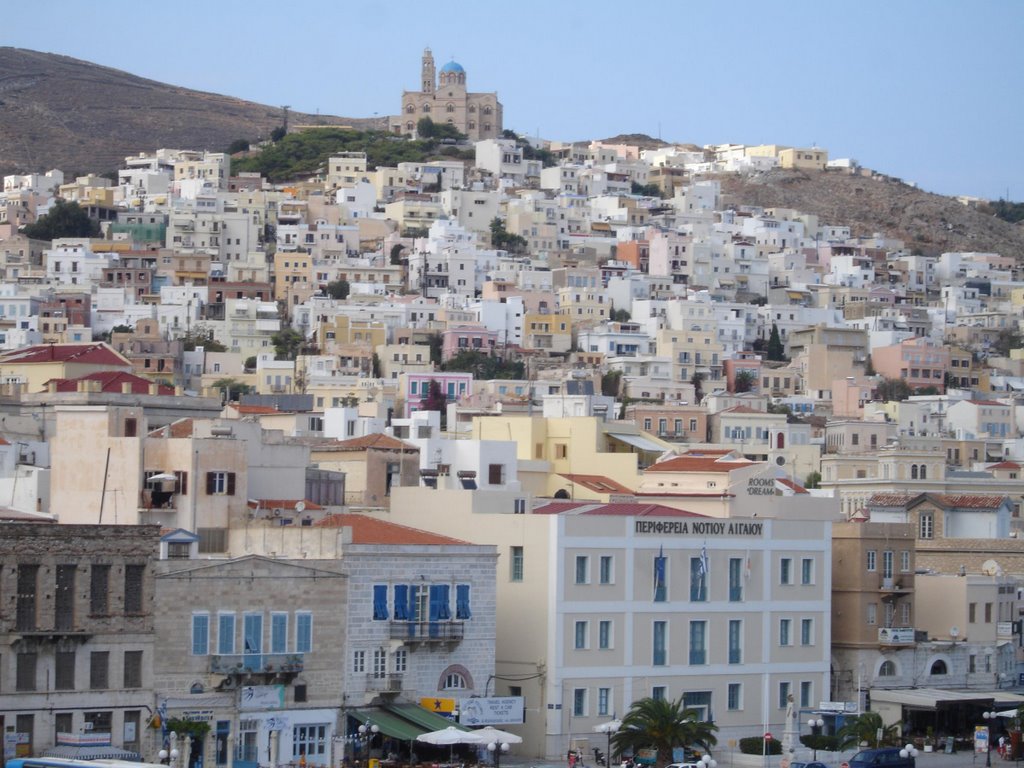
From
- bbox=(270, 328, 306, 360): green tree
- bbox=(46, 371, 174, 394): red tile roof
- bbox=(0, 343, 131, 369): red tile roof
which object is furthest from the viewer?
bbox=(270, 328, 306, 360): green tree

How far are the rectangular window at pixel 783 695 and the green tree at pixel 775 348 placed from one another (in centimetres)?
8422

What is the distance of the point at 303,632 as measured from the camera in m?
45.2

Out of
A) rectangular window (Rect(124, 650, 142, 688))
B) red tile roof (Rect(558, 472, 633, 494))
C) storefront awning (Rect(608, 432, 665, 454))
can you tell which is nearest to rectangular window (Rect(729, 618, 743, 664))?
red tile roof (Rect(558, 472, 633, 494))

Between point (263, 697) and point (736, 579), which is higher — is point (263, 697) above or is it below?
below

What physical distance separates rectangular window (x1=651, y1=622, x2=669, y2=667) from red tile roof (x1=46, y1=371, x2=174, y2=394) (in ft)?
93.3

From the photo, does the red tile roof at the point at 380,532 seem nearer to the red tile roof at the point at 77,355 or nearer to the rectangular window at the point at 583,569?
the rectangular window at the point at 583,569

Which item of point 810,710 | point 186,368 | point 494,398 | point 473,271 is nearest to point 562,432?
point 810,710

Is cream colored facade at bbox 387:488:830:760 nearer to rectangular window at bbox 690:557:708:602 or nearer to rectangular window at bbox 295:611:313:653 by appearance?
rectangular window at bbox 690:557:708:602

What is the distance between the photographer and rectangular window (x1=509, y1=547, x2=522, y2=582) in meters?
50.8

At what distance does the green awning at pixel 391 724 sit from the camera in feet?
149

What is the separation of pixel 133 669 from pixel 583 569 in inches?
454

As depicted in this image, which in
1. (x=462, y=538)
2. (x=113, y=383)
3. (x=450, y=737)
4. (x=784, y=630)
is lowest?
(x=450, y=737)

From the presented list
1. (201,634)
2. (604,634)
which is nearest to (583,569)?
(604,634)

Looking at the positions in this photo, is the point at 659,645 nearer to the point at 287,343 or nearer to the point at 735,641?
the point at 735,641
